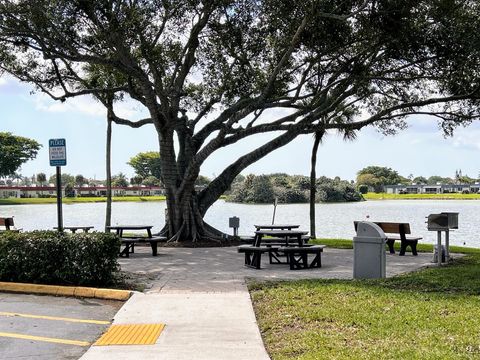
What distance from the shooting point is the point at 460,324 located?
245 inches

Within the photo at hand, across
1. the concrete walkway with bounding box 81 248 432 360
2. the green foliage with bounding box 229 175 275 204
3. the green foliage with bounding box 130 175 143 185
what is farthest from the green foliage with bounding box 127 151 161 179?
the concrete walkway with bounding box 81 248 432 360

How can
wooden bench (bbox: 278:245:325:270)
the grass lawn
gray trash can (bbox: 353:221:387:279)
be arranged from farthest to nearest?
wooden bench (bbox: 278:245:325:270) < gray trash can (bbox: 353:221:387:279) < the grass lawn

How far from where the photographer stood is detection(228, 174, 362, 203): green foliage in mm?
48375

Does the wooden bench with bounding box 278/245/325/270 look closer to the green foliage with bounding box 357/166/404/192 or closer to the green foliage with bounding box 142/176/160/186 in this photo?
the green foliage with bounding box 357/166/404/192

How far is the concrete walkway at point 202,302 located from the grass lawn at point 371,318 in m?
0.32

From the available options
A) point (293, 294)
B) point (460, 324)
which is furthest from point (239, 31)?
point (460, 324)

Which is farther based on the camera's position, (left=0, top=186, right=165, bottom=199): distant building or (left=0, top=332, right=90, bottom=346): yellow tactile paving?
(left=0, top=186, right=165, bottom=199): distant building

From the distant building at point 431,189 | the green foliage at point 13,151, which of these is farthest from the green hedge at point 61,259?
the distant building at point 431,189

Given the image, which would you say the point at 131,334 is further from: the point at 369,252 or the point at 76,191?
the point at 76,191

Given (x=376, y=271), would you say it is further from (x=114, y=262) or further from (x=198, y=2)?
(x=198, y=2)

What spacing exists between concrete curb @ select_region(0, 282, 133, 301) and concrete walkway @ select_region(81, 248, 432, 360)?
0.29m

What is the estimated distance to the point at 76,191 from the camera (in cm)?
10381

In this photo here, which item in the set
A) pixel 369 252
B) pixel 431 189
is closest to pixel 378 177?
pixel 431 189

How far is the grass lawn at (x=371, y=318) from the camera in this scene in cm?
540
